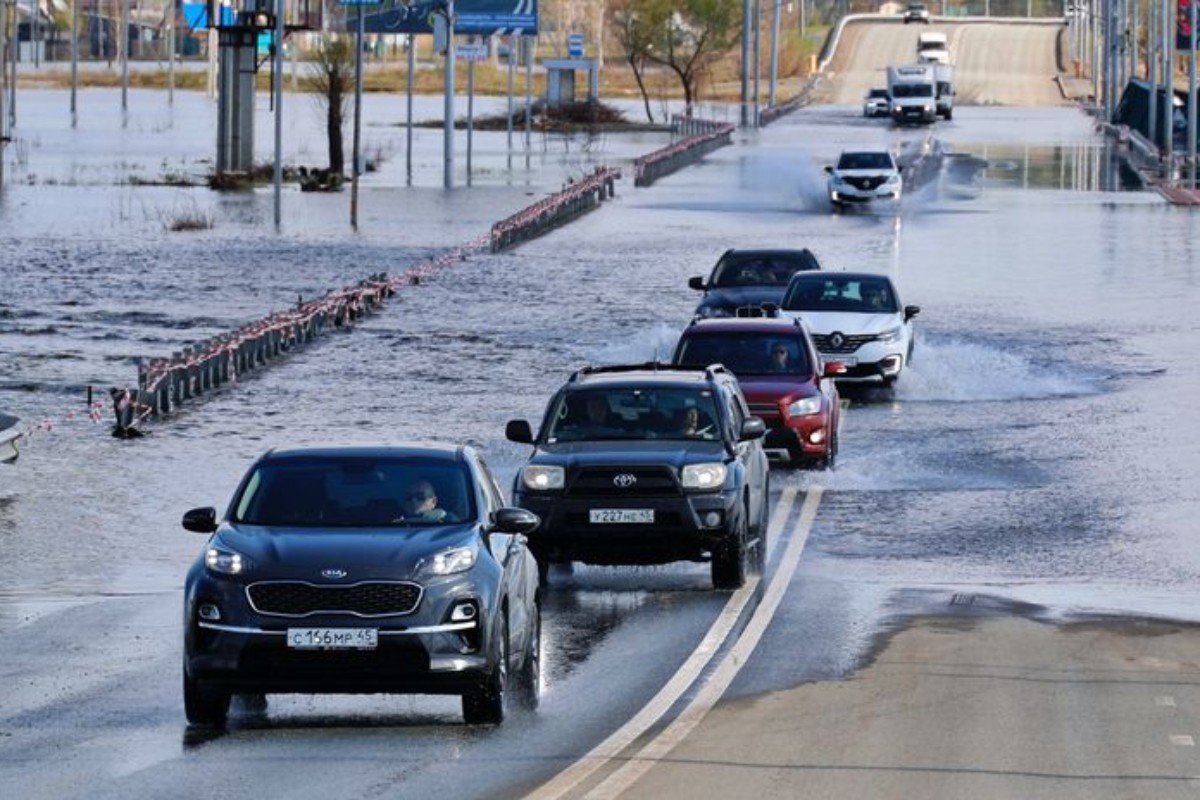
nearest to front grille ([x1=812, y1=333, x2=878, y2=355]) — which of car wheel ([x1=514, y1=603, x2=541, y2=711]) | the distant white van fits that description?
car wheel ([x1=514, y1=603, x2=541, y2=711])

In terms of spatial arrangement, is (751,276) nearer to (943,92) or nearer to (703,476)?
(703,476)

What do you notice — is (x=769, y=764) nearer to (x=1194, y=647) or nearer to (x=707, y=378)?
(x=1194, y=647)

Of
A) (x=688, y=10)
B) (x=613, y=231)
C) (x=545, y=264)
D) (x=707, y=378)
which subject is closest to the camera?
Answer: (x=707, y=378)

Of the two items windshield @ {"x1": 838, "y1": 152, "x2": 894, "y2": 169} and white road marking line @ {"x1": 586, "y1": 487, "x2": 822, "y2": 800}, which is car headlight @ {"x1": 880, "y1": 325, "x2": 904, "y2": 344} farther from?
windshield @ {"x1": 838, "y1": 152, "x2": 894, "y2": 169}

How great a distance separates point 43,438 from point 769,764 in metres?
19.5

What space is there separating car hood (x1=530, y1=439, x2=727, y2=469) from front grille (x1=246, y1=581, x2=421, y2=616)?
5.85 metres

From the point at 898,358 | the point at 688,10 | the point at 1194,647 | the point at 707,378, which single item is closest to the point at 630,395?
the point at 707,378

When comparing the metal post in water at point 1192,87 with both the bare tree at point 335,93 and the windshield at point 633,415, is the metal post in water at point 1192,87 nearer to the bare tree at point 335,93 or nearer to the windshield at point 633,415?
the bare tree at point 335,93

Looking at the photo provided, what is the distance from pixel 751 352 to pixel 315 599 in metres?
15.5

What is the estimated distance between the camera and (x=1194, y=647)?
59.5 ft

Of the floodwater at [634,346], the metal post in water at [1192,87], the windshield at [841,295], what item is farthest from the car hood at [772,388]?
the metal post in water at [1192,87]

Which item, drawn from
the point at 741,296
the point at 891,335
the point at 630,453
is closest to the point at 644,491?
the point at 630,453

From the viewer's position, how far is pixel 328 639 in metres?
14.4

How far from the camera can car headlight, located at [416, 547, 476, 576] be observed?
48.1 ft
